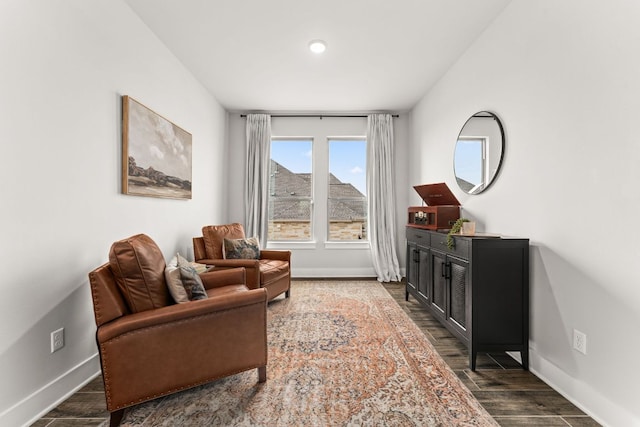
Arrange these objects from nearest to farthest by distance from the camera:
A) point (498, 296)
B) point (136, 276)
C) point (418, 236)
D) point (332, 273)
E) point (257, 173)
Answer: point (136, 276) < point (498, 296) < point (418, 236) < point (257, 173) < point (332, 273)

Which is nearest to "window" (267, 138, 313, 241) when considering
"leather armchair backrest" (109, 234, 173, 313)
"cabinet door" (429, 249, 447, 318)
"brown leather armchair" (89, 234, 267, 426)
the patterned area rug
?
the patterned area rug

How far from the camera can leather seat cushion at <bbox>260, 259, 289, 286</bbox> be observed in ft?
11.1

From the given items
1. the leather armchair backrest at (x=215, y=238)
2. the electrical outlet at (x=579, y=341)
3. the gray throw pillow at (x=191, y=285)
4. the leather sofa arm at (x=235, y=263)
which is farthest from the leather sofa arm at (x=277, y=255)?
the electrical outlet at (x=579, y=341)

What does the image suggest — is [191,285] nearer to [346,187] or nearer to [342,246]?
[342,246]

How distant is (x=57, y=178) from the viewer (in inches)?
71.7

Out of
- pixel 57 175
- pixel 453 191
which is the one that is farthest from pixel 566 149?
pixel 57 175

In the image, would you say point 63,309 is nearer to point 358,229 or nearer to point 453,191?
point 453,191

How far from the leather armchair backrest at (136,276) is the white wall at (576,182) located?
2466mm

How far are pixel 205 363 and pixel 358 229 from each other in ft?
12.3

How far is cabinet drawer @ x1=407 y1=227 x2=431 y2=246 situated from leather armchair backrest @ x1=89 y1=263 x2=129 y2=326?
2.68 metres

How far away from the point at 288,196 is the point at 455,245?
3.17m

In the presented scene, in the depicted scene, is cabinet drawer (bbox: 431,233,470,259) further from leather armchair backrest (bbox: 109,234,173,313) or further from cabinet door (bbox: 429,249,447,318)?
leather armchair backrest (bbox: 109,234,173,313)

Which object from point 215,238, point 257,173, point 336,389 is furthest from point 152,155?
point 336,389

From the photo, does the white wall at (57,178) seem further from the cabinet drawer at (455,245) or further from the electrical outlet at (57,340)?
the cabinet drawer at (455,245)
